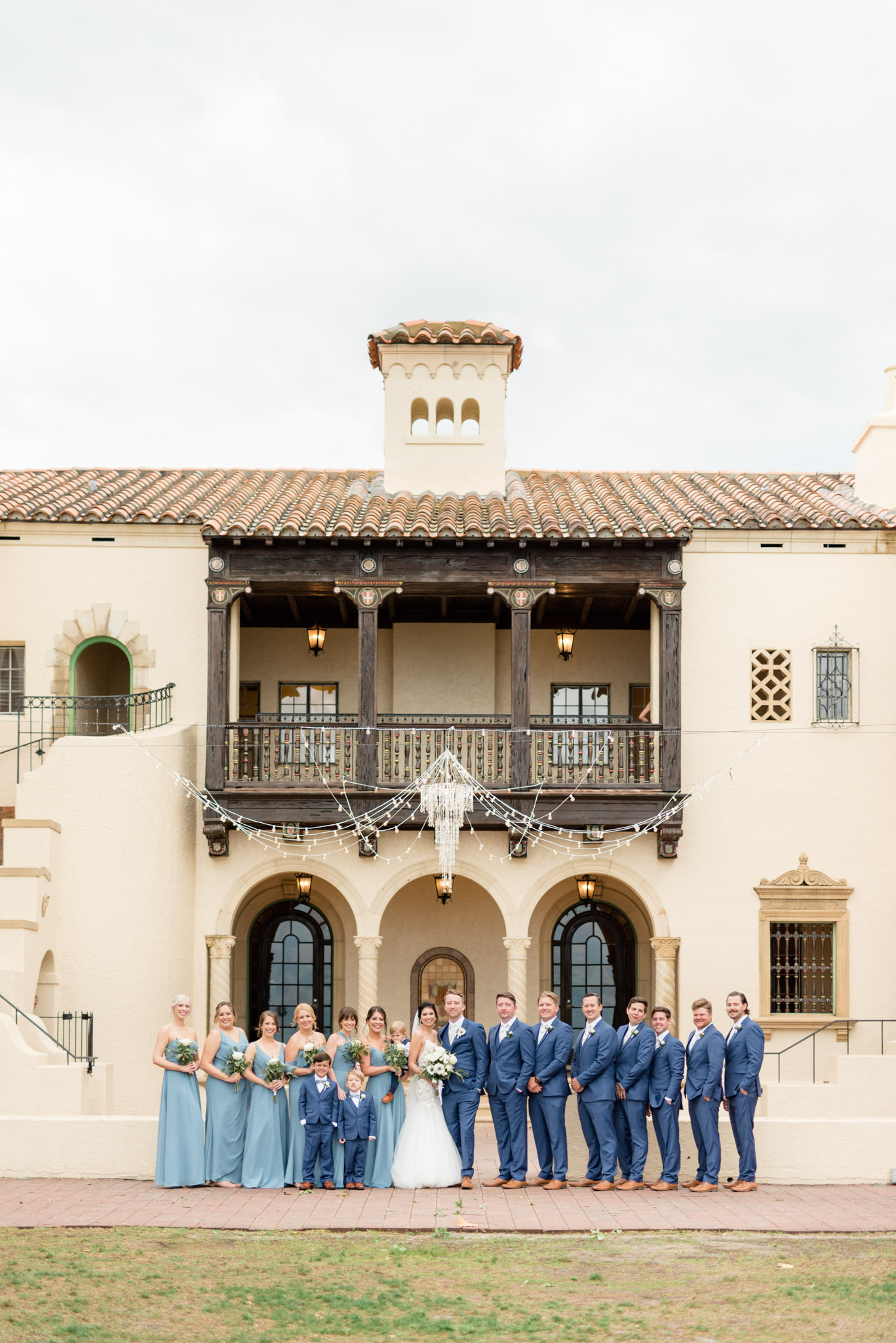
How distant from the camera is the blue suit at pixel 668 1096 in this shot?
42.0 feet

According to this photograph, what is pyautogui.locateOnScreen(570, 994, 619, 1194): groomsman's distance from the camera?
12898mm

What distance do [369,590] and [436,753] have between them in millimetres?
2243

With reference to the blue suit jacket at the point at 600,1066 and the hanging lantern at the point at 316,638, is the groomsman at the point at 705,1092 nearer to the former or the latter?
the blue suit jacket at the point at 600,1066

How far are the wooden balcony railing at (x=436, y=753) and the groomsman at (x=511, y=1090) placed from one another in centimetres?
612

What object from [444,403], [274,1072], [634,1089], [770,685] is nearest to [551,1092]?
[634,1089]

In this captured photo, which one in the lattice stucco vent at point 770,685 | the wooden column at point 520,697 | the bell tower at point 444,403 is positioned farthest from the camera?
the bell tower at point 444,403

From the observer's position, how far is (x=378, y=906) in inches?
764

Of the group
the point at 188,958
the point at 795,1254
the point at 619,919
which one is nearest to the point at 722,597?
the point at 619,919

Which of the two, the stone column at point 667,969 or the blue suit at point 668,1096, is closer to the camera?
the blue suit at point 668,1096

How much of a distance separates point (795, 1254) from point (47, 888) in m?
10.1

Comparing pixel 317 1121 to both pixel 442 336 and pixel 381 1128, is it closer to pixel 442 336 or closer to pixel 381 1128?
pixel 381 1128

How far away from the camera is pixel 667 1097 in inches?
503

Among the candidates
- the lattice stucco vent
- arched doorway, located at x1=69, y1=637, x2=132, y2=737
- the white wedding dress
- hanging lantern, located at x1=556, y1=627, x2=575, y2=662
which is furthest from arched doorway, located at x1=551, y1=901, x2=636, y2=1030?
the white wedding dress

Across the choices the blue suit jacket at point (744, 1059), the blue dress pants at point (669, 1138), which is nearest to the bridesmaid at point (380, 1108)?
the blue dress pants at point (669, 1138)
